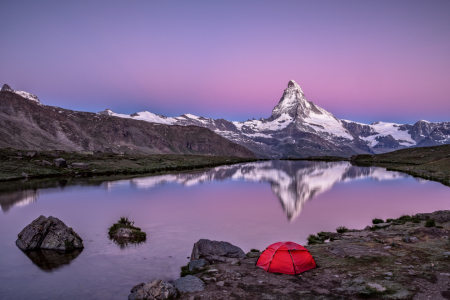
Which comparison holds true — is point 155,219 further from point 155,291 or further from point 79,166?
point 79,166

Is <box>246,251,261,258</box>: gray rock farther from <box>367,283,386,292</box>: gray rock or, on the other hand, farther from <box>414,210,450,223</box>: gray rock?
<box>414,210,450,223</box>: gray rock

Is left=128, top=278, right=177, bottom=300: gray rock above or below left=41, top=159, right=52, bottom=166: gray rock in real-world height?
below

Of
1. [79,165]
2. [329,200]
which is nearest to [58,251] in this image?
[329,200]

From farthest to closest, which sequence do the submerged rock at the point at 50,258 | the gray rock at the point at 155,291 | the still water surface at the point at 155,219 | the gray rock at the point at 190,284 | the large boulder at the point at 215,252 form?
the submerged rock at the point at 50,258 < the large boulder at the point at 215,252 < the still water surface at the point at 155,219 < the gray rock at the point at 190,284 < the gray rock at the point at 155,291

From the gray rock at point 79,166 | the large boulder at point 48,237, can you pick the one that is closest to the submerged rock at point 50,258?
the large boulder at point 48,237

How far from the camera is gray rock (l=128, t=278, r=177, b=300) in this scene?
13.3 m

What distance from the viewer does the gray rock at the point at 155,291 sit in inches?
525

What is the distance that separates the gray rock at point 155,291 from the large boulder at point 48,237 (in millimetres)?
10461

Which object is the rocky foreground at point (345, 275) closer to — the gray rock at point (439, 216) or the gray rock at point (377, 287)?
the gray rock at point (377, 287)

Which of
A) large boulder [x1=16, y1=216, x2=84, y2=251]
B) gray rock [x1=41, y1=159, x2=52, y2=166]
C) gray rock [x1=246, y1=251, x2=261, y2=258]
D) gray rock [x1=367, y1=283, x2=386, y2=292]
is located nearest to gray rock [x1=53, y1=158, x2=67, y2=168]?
gray rock [x1=41, y1=159, x2=52, y2=166]

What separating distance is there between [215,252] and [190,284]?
202 inches

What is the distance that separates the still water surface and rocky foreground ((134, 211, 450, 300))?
3.22 metres

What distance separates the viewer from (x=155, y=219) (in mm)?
31703

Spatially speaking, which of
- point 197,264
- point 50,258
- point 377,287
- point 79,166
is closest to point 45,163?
point 79,166
